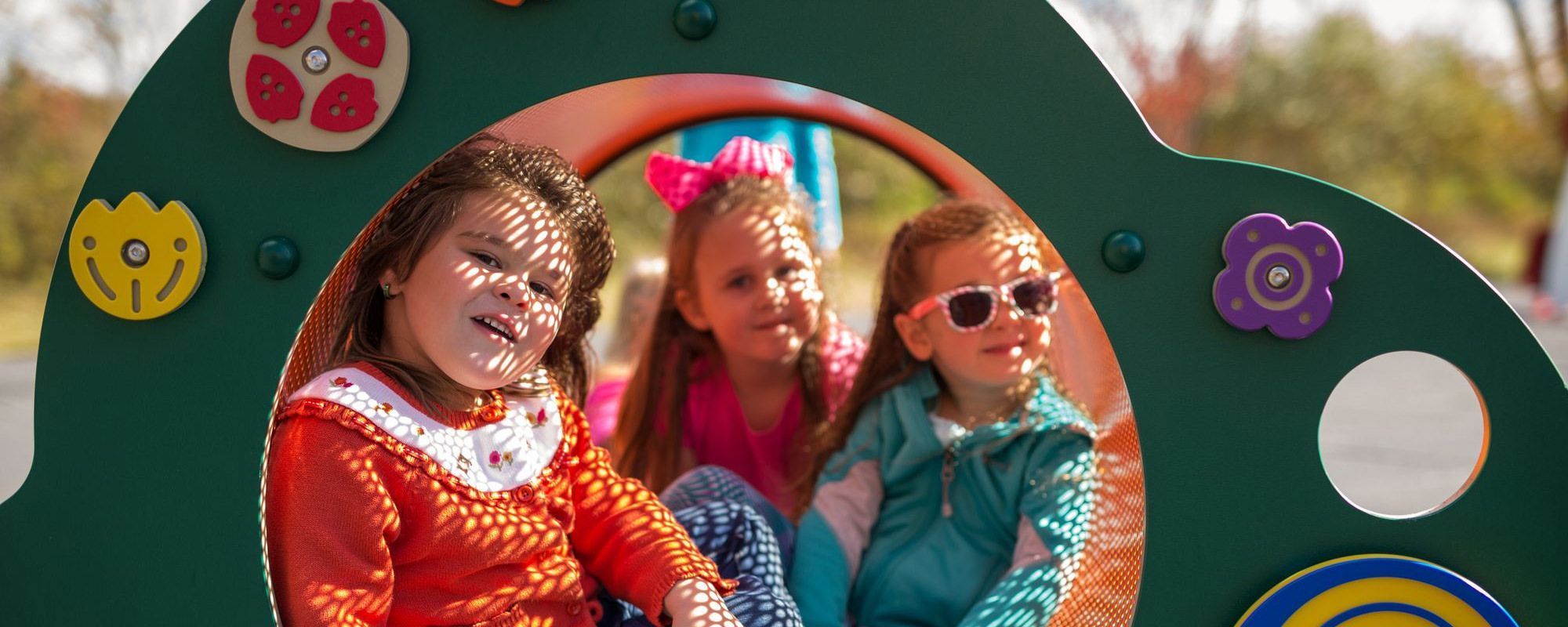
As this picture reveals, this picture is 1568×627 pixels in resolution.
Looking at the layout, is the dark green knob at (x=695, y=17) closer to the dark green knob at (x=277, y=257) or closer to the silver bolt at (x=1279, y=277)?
the dark green knob at (x=277, y=257)

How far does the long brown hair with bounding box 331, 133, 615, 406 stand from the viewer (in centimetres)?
144

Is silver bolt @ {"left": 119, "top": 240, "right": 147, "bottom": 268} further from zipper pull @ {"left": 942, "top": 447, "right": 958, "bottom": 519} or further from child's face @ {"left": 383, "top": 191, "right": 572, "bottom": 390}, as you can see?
zipper pull @ {"left": 942, "top": 447, "right": 958, "bottom": 519}

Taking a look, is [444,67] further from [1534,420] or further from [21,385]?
[21,385]

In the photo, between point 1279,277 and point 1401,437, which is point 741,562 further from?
point 1401,437

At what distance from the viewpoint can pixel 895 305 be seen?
6.97 feet

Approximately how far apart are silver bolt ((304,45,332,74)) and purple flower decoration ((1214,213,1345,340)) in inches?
37.2

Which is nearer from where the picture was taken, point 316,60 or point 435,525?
point 316,60

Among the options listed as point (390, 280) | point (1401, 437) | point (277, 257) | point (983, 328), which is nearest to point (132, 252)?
point (277, 257)

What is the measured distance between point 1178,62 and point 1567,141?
11.8 ft

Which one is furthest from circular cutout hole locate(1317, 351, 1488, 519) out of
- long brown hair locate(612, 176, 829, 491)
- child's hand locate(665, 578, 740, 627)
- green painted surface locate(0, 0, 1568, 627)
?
child's hand locate(665, 578, 740, 627)

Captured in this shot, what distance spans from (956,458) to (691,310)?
0.64 metres

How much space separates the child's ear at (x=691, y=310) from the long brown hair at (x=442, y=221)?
2.31 feet

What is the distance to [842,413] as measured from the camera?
83.4 inches

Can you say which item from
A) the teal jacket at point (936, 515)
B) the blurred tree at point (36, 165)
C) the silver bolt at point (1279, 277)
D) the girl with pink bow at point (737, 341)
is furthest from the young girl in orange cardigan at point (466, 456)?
the blurred tree at point (36, 165)
